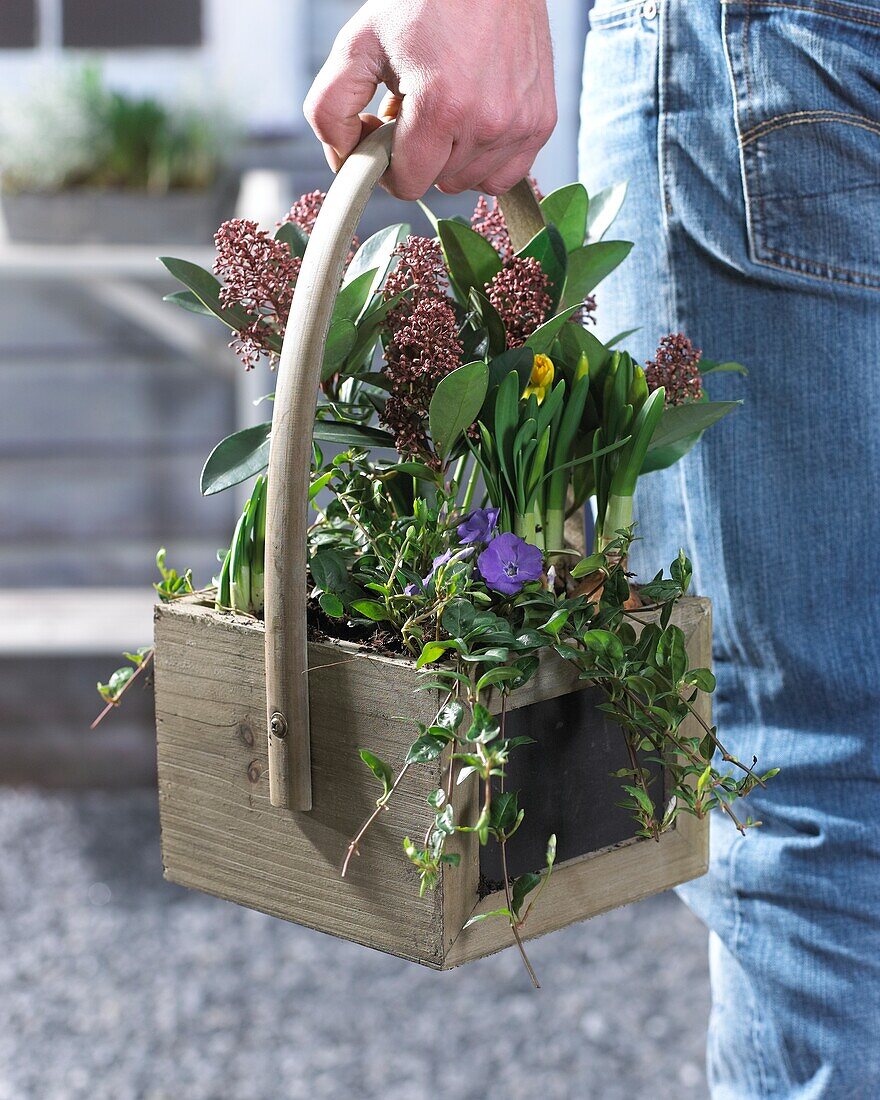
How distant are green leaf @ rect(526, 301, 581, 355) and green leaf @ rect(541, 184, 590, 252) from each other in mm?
82

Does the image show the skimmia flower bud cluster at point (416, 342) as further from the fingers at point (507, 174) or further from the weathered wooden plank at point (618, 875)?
the weathered wooden plank at point (618, 875)

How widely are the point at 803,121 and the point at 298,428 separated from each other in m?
0.44

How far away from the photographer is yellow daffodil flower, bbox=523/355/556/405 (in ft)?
2.26

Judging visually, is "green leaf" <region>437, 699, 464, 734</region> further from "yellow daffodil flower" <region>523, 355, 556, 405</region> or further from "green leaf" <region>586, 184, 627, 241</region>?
"green leaf" <region>586, 184, 627, 241</region>

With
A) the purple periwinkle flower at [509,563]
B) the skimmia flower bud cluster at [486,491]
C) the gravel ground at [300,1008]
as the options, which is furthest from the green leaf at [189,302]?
the gravel ground at [300,1008]

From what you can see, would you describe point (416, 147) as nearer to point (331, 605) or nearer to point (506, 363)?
point (506, 363)

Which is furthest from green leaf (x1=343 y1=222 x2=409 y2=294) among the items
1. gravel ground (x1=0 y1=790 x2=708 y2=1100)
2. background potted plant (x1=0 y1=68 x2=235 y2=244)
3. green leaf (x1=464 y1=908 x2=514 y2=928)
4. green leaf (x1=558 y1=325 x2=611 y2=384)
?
background potted plant (x1=0 y1=68 x2=235 y2=244)

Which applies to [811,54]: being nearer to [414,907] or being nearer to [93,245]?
[414,907]

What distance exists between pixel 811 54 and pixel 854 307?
0.53 feet

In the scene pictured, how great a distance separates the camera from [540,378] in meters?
0.69

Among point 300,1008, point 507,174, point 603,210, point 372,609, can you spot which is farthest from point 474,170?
point 300,1008

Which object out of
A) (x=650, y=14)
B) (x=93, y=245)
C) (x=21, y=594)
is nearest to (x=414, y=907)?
(x=650, y=14)

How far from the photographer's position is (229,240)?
2.10 feet

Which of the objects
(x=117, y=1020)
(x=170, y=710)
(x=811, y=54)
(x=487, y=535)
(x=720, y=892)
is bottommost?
(x=117, y=1020)
